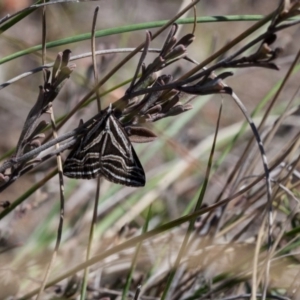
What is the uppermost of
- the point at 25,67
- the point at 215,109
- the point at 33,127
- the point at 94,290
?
the point at 25,67

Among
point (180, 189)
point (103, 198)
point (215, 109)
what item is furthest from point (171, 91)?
point (215, 109)

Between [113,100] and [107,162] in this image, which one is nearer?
[107,162]

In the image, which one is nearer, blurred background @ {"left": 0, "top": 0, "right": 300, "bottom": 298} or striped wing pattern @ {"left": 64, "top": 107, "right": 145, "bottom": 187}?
striped wing pattern @ {"left": 64, "top": 107, "right": 145, "bottom": 187}

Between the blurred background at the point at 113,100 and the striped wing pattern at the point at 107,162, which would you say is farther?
the blurred background at the point at 113,100

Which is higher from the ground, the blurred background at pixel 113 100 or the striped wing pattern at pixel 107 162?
the blurred background at pixel 113 100

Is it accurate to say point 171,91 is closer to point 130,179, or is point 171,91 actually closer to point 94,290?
point 130,179

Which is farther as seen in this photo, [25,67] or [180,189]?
[25,67]

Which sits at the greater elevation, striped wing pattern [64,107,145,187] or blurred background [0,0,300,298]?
blurred background [0,0,300,298]

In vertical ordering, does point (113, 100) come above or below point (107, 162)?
above
